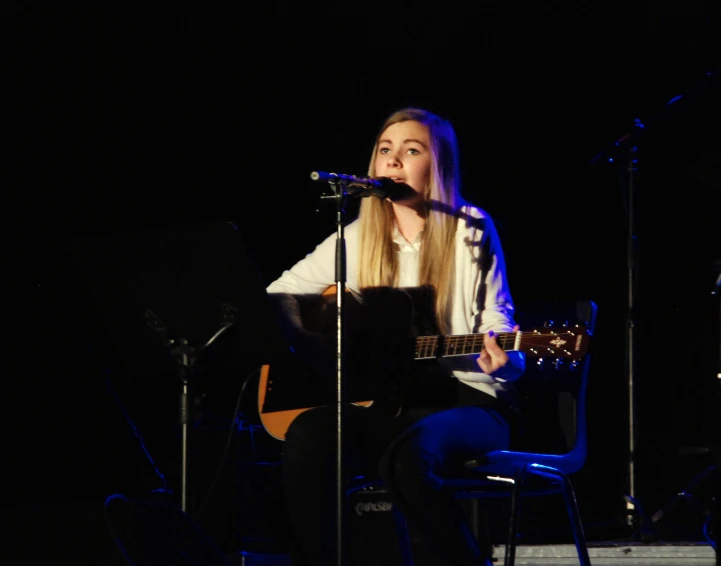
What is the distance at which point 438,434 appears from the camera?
248 centimetres

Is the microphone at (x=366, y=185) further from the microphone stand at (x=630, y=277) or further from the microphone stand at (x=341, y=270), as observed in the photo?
the microphone stand at (x=630, y=277)

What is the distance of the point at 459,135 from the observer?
439 centimetres

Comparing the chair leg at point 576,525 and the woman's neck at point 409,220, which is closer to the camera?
the chair leg at point 576,525

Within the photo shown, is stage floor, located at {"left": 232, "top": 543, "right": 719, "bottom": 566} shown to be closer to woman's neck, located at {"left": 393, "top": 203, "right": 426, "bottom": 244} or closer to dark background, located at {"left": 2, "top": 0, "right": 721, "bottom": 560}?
dark background, located at {"left": 2, "top": 0, "right": 721, "bottom": 560}

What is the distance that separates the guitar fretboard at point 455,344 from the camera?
2551 millimetres

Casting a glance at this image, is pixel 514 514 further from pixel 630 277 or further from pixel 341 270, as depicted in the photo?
pixel 630 277

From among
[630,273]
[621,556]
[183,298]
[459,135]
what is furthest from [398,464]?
[459,135]

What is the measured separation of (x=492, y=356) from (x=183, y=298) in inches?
32.8

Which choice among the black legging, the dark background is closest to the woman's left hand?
the black legging

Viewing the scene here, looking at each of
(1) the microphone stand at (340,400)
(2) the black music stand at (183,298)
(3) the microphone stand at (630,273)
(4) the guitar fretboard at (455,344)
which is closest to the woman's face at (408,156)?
(4) the guitar fretboard at (455,344)

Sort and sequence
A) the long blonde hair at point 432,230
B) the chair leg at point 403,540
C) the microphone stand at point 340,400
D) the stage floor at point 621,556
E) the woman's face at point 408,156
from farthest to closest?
1. the stage floor at point 621,556
2. the woman's face at point 408,156
3. the long blonde hair at point 432,230
4. the chair leg at point 403,540
5. the microphone stand at point 340,400

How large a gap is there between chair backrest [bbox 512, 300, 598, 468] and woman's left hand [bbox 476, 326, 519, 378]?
153mm

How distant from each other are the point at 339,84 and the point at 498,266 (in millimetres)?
1927

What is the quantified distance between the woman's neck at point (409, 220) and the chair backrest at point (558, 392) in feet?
1.45
